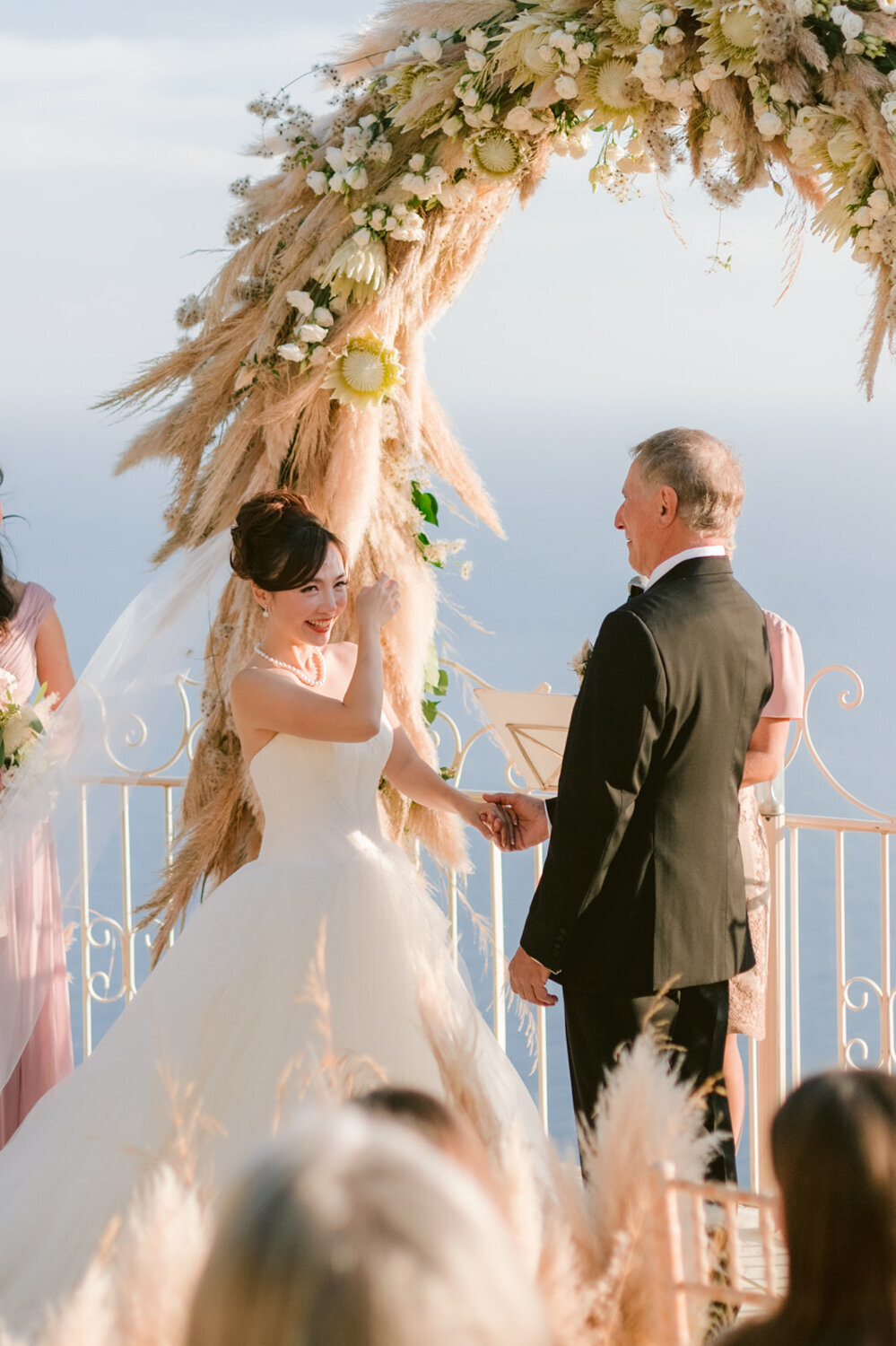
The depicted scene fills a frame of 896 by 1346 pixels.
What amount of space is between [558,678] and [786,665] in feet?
35.0

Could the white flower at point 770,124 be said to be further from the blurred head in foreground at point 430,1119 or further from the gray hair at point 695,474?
the blurred head in foreground at point 430,1119

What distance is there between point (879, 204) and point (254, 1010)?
188 cm

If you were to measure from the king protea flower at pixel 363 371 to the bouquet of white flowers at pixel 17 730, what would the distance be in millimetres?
994

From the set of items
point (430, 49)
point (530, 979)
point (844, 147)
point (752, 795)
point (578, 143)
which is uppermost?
point (430, 49)

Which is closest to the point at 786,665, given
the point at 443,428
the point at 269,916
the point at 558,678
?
the point at 443,428

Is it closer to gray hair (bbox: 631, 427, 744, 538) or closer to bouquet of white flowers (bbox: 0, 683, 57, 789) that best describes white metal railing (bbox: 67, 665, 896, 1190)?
bouquet of white flowers (bbox: 0, 683, 57, 789)

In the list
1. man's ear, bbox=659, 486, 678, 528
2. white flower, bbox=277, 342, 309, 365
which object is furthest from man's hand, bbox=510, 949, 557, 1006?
white flower, bbox=277, 342, 309, 365

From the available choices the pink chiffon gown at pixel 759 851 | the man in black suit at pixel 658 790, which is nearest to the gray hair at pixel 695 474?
the man in black suit at pixel 658 790

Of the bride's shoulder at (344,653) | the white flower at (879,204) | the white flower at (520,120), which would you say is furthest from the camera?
the bride's shoulder at (344,653)

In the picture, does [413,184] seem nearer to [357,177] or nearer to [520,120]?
[357,177]

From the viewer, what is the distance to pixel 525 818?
2994 mm

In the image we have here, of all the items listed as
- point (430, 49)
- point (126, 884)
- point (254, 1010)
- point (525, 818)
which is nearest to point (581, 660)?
point (525, 818)

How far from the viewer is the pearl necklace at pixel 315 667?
2.78 m

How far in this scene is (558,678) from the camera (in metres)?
13.6
